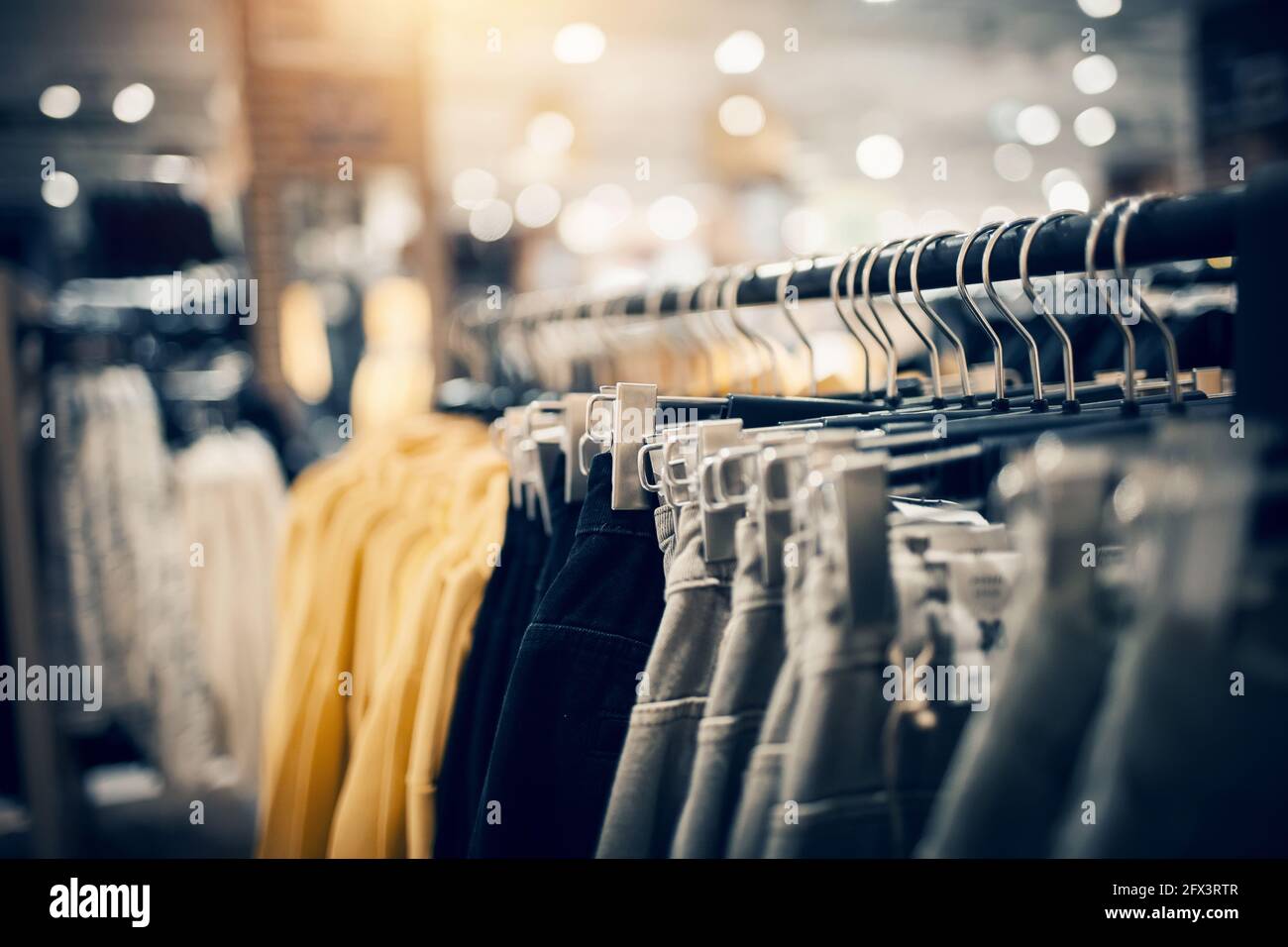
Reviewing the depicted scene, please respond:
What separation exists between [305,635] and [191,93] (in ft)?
19.4

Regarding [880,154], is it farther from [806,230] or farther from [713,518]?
[713,518]

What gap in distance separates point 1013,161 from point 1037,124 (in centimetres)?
181

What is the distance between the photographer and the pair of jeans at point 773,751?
2.12 feet

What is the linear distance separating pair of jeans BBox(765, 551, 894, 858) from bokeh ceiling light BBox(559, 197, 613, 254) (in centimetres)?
590

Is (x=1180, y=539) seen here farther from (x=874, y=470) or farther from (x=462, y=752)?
(x=462, y=752)

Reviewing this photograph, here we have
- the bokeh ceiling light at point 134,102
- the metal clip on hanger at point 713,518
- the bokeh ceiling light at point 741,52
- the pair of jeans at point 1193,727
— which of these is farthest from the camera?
the bokeh ceiling light at point 134,102

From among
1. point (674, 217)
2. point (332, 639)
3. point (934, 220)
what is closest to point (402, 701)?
A: point (332, 639)

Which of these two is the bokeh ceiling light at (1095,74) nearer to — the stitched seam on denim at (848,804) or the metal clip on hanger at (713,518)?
the metal clip on hanger at (713,518)

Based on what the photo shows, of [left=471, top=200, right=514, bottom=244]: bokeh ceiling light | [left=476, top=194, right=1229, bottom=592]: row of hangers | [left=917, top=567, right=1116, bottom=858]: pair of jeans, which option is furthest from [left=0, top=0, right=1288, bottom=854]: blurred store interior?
[left=917, top=567, right=1116, bottom=858]: pair of jeans

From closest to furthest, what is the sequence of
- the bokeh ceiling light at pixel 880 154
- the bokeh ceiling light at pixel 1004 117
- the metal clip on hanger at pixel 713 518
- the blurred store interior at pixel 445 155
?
1. the metal clip on hanger at pixel 713 518
2. the blurred store interior at pixel 445 155
3. the bokeh ceiling light at pixel 1004 117
4. the bokeh ceiling light at pixel 880 154

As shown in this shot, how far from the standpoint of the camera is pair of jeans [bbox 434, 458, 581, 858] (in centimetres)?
98

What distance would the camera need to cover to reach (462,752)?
40.0 inches

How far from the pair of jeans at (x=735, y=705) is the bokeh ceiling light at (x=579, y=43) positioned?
498 cm

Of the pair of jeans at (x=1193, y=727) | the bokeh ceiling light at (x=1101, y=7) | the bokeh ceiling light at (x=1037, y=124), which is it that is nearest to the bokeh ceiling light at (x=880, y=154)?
the bokeh ceiling light at (x=1037, y=124)
